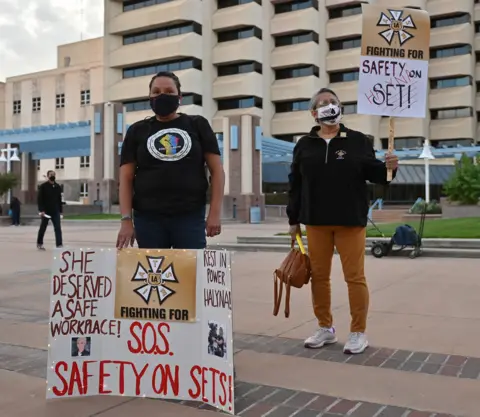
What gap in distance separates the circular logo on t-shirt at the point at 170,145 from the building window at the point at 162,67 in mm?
51765

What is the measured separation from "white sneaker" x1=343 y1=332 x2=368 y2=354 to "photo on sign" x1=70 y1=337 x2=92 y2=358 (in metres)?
2.02

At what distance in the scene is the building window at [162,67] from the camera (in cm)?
5541

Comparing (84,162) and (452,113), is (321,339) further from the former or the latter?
(452,113)

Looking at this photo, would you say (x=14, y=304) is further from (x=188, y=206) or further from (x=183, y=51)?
(x=183, y=51)

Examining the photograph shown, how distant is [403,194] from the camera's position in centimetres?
5375

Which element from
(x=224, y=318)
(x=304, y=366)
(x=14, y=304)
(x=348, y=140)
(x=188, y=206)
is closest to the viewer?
(x=224, y=318)

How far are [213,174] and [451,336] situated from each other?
2684 mm

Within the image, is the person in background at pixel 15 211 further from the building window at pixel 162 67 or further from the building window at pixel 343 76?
the building window at pixel 343 76

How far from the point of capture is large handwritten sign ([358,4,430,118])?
4.79 metres

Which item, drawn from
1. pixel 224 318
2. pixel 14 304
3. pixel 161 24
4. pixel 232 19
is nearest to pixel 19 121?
pixel 161 24

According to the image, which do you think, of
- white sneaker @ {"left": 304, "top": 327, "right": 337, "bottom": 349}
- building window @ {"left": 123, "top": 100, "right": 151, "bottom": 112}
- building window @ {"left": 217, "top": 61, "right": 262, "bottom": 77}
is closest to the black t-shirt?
white sneaker @ {"left": 304, "top": 327, "right": 337, "bottom": 349}

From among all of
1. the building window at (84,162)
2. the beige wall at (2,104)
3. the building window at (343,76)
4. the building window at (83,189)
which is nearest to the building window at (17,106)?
the beige wall at (2,104)

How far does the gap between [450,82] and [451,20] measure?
602 cm

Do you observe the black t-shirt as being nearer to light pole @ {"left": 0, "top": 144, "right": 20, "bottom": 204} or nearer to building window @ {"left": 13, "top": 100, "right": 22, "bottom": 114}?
light pole @ {"left": 0, "top": 144, "right": 20, "bottom": 204}
